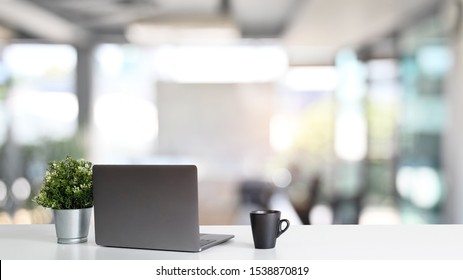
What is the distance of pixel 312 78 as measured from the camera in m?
6.24

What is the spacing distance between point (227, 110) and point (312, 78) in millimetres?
854

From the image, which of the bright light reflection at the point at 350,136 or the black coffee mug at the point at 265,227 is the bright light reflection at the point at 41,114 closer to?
the bright light reflection at the point at 350,136

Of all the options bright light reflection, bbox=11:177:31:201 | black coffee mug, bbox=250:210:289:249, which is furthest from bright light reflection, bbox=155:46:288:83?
black coffee mug, bbox=250:210:289:249

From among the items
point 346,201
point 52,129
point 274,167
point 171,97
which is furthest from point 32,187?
point 346,201

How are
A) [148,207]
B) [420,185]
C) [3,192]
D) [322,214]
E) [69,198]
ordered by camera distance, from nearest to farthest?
[148,207]
[69,198]
[420,185]
[3,192]
[322,214]

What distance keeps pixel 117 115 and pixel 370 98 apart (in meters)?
2.38

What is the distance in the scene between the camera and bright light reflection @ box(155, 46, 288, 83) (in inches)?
245

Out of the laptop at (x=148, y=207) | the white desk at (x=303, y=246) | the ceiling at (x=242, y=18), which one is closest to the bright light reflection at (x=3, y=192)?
the ceiling at (x=242, y=18)

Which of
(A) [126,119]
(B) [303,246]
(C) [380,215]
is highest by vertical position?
(A) [126,119]

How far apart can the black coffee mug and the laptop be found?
13 centimetres

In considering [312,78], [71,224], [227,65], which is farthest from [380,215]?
[71,224]

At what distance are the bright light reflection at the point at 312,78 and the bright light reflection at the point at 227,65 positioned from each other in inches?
4.3

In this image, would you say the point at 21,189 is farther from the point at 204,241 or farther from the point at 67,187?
the point at 204,241

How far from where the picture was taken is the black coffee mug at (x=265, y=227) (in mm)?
1717
